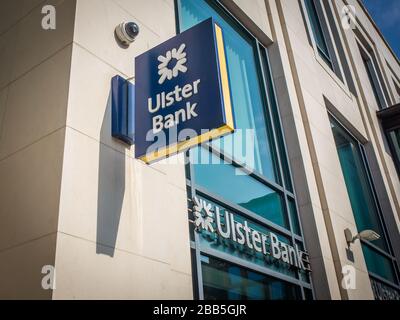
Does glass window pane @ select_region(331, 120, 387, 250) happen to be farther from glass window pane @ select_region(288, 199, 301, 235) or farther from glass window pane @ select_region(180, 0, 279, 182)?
glass window pane @ select_region(180, 0, 279, 182)

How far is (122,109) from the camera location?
14.4 ft

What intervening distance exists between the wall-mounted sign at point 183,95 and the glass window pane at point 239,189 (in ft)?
6.25

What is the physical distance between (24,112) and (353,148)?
1022 cm

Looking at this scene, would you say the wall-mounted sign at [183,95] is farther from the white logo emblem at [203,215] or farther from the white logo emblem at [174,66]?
the white logo emblem at [203,215]

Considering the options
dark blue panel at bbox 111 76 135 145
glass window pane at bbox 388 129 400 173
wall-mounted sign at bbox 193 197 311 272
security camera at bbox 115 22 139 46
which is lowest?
wall-mounted sign at bbox 193 197 311 272

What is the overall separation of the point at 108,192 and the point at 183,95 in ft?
3.71

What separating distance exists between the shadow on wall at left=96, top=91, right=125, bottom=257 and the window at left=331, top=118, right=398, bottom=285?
24.5 feet

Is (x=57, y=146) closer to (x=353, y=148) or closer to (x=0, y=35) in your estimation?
(x=0, y=35)

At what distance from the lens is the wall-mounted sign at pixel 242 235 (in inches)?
218

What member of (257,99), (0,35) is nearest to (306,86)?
(257,99)

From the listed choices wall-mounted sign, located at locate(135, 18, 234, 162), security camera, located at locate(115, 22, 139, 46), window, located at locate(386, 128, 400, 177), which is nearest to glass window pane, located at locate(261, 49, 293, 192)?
security camera, located at locate(115, 22, 139, 46)

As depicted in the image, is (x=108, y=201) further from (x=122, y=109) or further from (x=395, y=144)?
(x=395, y=144)

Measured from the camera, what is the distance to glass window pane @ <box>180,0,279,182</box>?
7.08 meters

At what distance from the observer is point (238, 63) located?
8.17m
